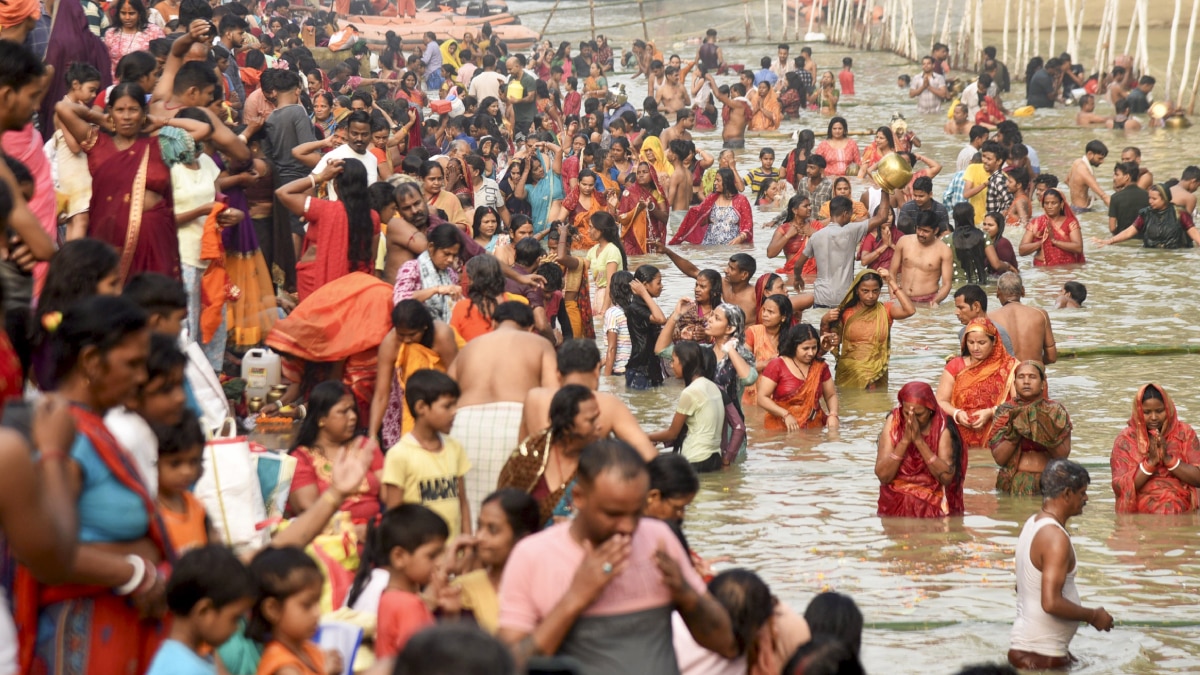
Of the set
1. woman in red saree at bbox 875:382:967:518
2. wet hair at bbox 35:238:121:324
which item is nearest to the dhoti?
wet hair at bbox 35:238:121:324

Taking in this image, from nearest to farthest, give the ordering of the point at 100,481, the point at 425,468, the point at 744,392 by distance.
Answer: the point at 100,481
the point at 425,468
the point at 744,392

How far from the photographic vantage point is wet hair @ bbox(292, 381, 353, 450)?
5.86 meters

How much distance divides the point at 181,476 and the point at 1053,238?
44.7ft

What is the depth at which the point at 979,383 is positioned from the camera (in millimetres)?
9719

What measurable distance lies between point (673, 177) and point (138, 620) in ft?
49.0

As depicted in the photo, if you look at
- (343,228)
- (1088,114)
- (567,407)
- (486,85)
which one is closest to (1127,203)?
(1088,114)

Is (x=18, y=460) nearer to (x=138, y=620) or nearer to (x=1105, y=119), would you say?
(x=138, y=620)

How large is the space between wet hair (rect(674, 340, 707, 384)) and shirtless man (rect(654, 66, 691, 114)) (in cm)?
2146

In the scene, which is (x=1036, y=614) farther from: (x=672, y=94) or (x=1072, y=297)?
(x=672, y=94)

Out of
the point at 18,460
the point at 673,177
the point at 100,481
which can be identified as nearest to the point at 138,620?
the point at 100,481

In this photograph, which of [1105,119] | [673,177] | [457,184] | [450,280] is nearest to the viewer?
[450,280]

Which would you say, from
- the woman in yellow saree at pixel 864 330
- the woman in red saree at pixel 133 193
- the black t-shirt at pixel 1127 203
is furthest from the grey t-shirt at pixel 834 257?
the woman in red saree at pixel 133 193

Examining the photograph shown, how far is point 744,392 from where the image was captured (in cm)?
1123

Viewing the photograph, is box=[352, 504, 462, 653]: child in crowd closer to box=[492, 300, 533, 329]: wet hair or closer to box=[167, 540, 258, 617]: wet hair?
box=[167, 540, 258, 617]: wet hair
